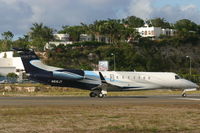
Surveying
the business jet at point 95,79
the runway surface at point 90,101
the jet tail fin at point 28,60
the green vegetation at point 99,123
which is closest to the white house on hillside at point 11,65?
the jet tail fin at point 28,60

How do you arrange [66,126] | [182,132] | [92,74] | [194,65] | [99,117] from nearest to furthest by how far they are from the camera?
[182,132]
[66,126]
[99,117]
[92,74]
[194,65]

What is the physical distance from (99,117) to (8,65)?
11068cm

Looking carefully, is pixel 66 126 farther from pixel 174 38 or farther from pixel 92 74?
pixel 174 38

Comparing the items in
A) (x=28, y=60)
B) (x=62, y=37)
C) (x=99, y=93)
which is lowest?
(x=99, y=93)

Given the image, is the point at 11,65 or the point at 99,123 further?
the point at 11,65

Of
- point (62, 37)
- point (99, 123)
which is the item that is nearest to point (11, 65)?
point (62, 37)

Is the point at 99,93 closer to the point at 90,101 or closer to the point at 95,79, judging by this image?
the point at 95,79

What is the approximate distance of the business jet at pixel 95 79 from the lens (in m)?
49.4

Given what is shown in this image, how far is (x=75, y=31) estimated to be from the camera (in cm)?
18650

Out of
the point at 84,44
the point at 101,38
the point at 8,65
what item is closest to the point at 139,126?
the point at 8,65

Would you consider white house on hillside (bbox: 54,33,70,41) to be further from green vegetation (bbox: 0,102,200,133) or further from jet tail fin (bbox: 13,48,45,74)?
green vegetation (bbox: 0,102,200,133)

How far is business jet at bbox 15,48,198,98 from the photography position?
1946 inches

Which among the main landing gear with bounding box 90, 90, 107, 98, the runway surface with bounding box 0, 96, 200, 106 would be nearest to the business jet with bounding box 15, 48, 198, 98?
the main landing gear with bounding box 90, 90, 107, 98

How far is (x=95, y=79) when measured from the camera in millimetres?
51125
